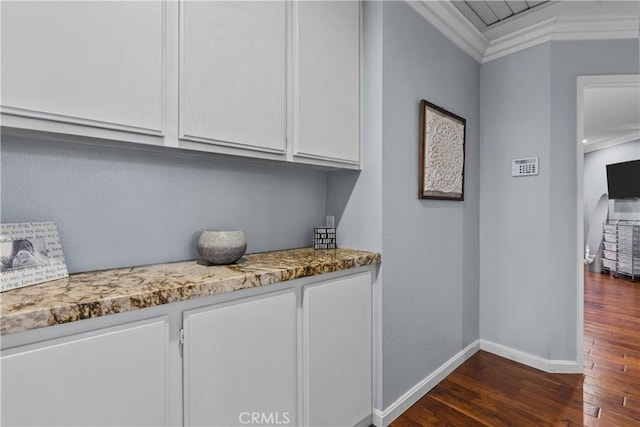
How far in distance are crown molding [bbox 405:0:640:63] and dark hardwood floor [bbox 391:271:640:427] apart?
2.40 meters

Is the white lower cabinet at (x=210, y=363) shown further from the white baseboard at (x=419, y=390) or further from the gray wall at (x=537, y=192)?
the gray wall at (x=537, y=192)

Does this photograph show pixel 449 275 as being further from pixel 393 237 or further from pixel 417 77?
pixel 417 77

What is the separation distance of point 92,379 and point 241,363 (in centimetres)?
47

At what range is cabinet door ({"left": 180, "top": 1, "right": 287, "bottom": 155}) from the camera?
3.99 feet

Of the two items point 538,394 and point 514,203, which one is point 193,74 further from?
point 538,394

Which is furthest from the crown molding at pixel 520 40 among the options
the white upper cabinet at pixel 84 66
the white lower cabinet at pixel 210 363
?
the white upper cabinet at pixel 84 66

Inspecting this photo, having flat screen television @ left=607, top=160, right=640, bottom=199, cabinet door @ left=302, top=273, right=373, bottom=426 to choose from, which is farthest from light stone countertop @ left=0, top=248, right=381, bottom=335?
flat screen television @ left=607, top=160, right=640, bottom=199

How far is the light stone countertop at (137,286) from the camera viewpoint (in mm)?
802

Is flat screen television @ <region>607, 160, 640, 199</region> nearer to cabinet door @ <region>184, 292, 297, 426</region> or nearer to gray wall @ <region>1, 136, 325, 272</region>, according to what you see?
gray wall @ <region>1, 136, 325, 272</region>

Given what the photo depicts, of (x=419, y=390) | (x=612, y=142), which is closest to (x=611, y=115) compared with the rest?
(x=612, y=142)

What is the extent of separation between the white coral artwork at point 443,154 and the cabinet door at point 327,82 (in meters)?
0.55

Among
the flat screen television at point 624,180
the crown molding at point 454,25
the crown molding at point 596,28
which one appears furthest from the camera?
the flat screen television at point 624,180

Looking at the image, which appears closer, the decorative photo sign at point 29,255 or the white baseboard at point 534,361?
the decorative photo sign at point 29,255

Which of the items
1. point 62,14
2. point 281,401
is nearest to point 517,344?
point 281,401
